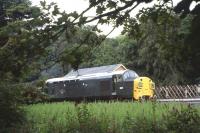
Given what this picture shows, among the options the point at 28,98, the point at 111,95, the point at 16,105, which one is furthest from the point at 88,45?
the point at 111,95

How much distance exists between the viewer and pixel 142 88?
31.1m

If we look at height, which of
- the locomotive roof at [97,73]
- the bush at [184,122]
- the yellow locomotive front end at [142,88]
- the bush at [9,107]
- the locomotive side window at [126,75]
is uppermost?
the locomotive roof at [97,73]

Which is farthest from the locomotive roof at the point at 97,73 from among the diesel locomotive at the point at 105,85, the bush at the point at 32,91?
the bush at the point at 32,91

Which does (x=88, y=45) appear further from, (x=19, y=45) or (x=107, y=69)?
(x=107, y=69)

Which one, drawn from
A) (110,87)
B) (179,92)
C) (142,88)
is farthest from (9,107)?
(179,92)

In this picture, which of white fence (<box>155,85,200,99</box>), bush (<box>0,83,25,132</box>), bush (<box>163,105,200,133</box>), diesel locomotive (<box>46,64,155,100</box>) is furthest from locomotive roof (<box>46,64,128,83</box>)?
bush (<box>163,105,200,133</box>)

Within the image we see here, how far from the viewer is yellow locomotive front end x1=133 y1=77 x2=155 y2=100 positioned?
101 feet

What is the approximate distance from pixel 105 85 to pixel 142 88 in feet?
7.72

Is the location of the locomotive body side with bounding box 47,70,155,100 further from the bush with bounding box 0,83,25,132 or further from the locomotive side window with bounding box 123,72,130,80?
the bush with bounding box 0,83,25,132

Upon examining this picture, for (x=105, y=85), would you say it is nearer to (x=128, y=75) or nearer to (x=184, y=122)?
(x=128, y=75)

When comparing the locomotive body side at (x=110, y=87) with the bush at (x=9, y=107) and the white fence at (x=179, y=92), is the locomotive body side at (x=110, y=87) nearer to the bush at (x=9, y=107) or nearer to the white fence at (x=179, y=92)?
the white fence at (x=179, y=92)

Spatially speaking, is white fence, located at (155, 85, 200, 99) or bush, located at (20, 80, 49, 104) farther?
white fence, located at (155, 85, 200, 99)

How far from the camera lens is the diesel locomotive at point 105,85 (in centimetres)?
3047

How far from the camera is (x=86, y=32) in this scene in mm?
5836
